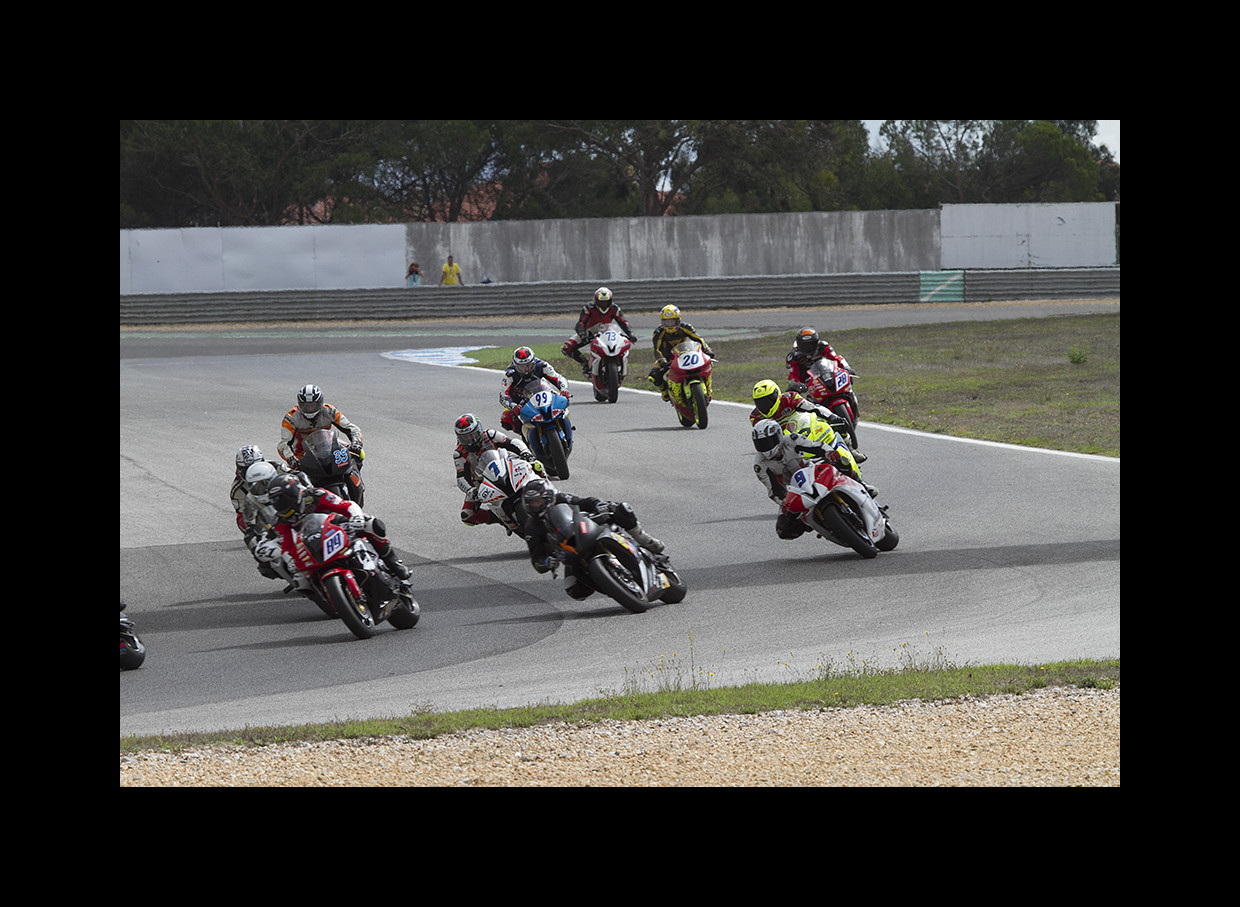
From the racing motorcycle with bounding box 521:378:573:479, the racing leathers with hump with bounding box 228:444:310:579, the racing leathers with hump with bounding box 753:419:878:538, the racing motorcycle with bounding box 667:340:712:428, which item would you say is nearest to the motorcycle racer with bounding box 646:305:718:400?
the racing motorcycle with bounding box 667:340:712:428

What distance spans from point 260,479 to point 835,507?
5049 mm

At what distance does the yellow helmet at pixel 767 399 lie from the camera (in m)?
14.0

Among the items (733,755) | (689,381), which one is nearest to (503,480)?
(733,755)

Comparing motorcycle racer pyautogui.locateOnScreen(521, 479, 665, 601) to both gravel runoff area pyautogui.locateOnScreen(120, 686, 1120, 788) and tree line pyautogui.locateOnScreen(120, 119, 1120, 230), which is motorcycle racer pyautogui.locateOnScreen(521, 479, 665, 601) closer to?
gravel runoff area pyautogui.locateOnScreen(120, 686, 1120, 788)

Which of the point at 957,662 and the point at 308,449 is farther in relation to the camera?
the point at 308,449

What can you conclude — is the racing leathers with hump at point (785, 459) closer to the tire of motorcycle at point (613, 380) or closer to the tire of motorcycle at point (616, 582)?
the tire of motorcycle at point (616, 582)

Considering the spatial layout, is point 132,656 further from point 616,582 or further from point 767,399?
point 767,399

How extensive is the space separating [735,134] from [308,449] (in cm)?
4754

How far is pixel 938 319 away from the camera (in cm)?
4125

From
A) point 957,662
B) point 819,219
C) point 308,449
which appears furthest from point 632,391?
point 819,219

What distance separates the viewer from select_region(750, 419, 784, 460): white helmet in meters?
13.4

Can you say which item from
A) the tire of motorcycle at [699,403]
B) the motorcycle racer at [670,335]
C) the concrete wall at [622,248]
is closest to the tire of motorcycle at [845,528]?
the motorcycle racer at [670,335]

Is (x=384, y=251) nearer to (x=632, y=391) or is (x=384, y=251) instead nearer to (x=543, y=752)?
(x=632, y=391)

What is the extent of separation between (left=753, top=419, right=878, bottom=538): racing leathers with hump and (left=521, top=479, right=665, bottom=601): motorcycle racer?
1836 mm
